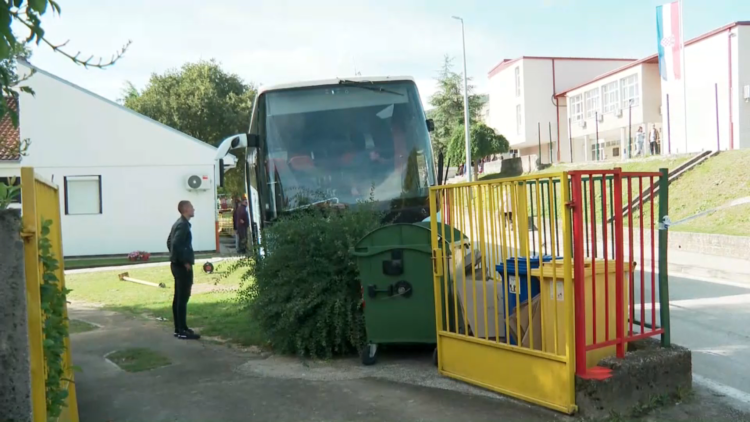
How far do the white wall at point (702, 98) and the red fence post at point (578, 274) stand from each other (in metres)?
27.6

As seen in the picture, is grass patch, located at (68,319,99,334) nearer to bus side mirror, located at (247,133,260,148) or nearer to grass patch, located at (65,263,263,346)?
grass patch, located at (65,263,263,346)

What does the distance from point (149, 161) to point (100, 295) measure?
1027cm

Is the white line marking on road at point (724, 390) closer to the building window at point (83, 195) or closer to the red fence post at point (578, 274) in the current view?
the red fence post at point (578, 274)

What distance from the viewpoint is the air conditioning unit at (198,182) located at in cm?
2248

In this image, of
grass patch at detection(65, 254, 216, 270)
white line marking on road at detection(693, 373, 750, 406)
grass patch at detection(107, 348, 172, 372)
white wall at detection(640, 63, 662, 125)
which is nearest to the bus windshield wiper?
grass patch at detection(107, 348, 172, 372)

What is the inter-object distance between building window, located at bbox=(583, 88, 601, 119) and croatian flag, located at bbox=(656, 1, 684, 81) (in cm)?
1218

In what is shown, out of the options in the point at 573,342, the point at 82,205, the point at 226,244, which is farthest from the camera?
the point at 226,244

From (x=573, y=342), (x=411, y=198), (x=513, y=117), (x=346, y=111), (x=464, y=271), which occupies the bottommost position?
(x=573, y=342)

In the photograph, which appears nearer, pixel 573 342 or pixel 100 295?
pixel 573 342

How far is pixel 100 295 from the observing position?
13.1m

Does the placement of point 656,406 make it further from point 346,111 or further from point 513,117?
point 513,117

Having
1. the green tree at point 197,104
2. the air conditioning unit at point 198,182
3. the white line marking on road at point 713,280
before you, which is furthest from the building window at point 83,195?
the white line marking on road at point 713,280

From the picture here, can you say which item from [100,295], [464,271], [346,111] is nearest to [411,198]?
[346,111]

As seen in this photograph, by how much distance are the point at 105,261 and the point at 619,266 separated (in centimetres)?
1955
